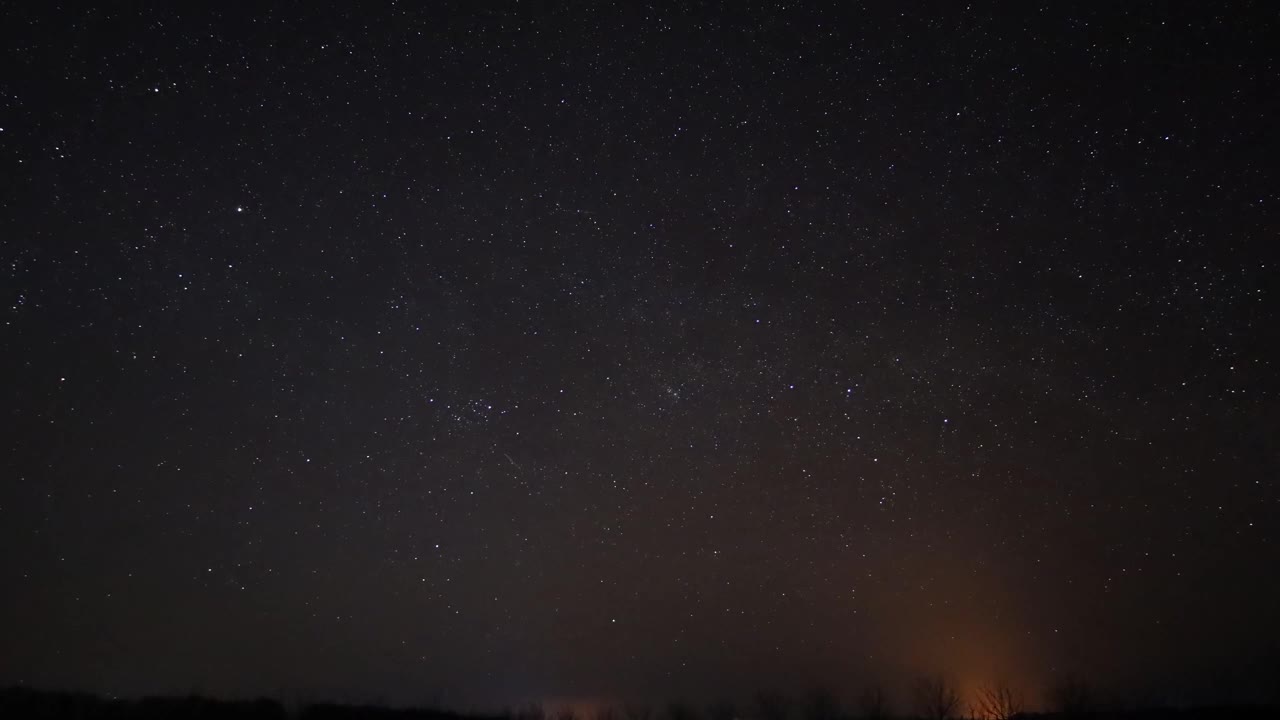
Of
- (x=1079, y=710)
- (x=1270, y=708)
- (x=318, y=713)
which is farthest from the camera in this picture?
(x=1079, y=710)

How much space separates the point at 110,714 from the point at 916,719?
15271 mm

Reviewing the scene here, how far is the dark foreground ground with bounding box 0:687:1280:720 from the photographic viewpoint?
1407cm

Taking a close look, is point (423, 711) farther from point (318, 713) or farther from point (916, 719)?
point (916, 719)

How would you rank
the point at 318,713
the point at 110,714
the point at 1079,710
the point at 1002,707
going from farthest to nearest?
the point at 1002,707
the point at 1079,710
the point at 318,713
the point at 110,714

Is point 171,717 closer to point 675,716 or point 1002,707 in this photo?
point 675,716

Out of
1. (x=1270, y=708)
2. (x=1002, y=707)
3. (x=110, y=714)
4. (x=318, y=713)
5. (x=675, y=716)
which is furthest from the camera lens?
(x=675, y=716)

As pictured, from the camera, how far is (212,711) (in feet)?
48.9

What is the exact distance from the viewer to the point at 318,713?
51.1 ft

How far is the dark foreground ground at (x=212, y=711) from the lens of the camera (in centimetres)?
1407

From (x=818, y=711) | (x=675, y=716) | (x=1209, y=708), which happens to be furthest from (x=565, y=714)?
(x=1209, y=708)

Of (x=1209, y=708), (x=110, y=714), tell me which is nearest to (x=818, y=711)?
(x=1209, y=708)

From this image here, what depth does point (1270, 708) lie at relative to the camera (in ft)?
54.5

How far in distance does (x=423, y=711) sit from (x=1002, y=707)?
40.1 feet

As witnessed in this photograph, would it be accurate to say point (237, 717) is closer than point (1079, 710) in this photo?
Yes
